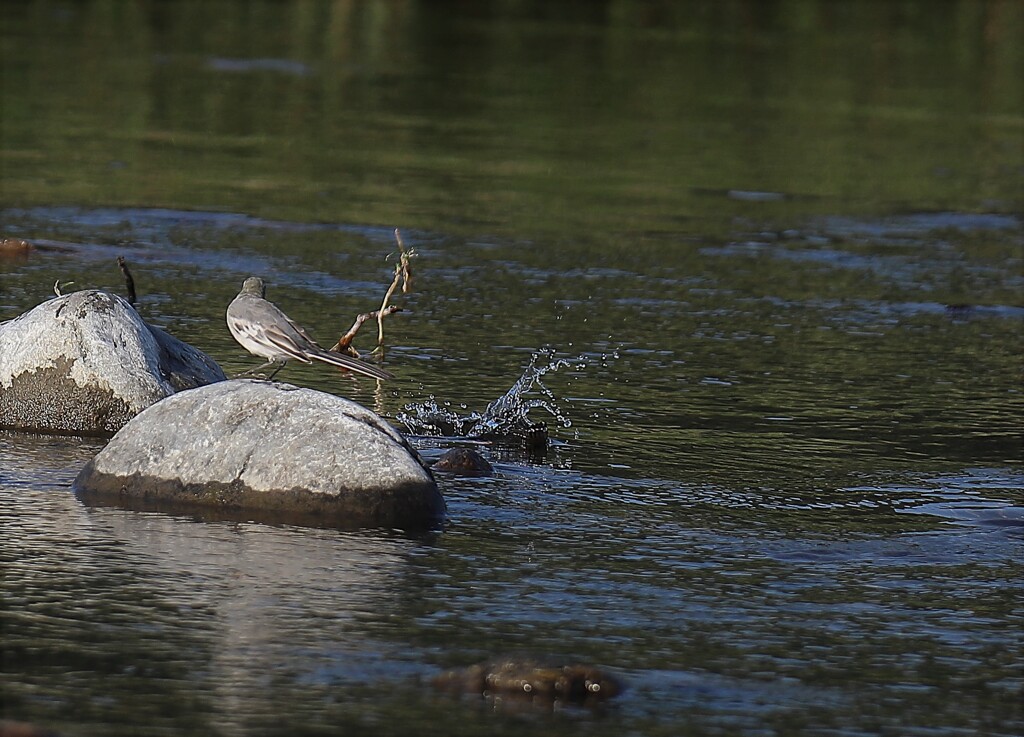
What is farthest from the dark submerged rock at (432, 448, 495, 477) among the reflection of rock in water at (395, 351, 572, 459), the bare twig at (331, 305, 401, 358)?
the bare twig at (331, 305, 401, 358)

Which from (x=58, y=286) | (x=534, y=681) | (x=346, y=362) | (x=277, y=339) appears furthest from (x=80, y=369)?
(x=534, y=681)

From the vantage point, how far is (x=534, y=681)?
196 inches

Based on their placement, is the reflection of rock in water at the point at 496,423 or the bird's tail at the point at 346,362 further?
the reflection of rock in water at the point at 496,423

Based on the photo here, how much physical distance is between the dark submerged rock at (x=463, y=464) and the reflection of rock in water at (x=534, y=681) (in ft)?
7.58

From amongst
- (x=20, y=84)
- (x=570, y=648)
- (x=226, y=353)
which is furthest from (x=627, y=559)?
(x=20, y=84)

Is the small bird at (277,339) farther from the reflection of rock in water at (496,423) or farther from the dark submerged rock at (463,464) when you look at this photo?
the reflection of rock in water at (496,423)

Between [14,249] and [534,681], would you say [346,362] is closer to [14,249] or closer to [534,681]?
[534,681]

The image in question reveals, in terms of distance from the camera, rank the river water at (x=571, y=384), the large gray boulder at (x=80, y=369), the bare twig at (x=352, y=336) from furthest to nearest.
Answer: the bare twig at (x=352, y=336) → the large gray boulder at (x=80, y=369) → the river water at (x=571, y=384)

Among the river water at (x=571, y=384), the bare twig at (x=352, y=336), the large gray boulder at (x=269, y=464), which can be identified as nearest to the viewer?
the river water at (x=571, y=384)

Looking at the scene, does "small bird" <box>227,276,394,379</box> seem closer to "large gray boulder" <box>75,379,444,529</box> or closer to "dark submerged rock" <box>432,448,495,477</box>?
"large gray boulder" <box>75,379,444,529</box>

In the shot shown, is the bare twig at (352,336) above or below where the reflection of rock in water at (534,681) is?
above

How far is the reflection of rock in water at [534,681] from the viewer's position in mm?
4965

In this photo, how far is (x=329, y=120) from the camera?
59.2 ft

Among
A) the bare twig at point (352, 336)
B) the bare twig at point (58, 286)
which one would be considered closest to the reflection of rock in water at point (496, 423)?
the bare twig at point (352, 336)
